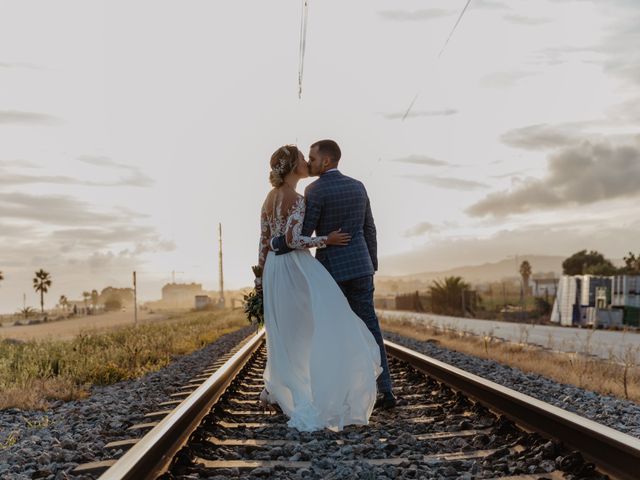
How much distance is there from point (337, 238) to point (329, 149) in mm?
692

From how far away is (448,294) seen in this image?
42719 millimetres

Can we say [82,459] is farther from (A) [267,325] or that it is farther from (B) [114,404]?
(B) [114,404]

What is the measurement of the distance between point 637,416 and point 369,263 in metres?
2.46

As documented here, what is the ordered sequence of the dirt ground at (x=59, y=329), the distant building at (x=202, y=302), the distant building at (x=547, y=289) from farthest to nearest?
the distant building at (x=202, y=302) < the distant building at (x=547, y=289) < the dirt ground at (x=59, y=329)

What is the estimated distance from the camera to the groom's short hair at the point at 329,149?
5695 mm

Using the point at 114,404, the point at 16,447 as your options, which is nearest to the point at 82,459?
the point at 16,447

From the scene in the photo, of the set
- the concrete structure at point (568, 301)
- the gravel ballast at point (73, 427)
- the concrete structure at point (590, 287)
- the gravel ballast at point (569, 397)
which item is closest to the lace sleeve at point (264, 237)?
the gravel ballast at point (73, 427)

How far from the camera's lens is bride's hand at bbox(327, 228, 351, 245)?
5578 mm

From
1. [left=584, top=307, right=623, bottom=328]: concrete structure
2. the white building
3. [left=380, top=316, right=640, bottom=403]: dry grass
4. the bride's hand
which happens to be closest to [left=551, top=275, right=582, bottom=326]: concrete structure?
[left=584, top=307, right=623, bottom=328]: concrete structure

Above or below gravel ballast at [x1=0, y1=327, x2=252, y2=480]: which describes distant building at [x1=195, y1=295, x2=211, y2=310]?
below

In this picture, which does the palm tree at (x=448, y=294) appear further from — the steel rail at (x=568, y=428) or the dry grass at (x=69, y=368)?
the steel rail at (x=568, y=428)

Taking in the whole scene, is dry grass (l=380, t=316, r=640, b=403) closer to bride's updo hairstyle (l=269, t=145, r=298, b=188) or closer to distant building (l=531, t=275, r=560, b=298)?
bride's updo hairstyle (l=269, t=145, r=298, b=188)

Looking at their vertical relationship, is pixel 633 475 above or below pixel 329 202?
below

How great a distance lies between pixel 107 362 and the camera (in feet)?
32.8
